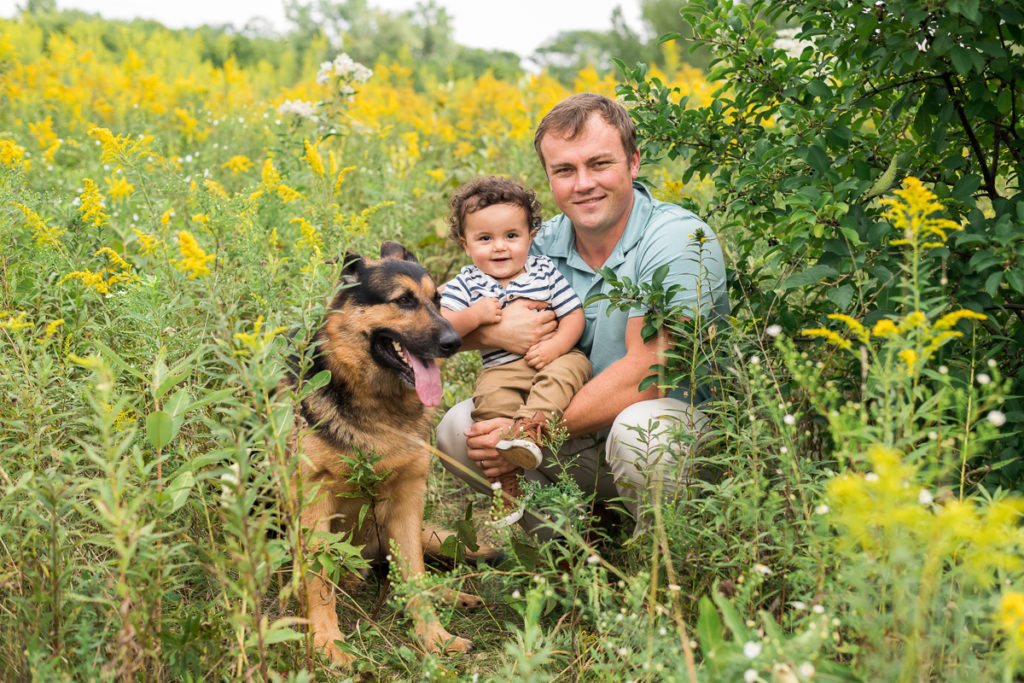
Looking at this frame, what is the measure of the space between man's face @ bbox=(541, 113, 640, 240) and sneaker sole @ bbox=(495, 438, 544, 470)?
1188 mm

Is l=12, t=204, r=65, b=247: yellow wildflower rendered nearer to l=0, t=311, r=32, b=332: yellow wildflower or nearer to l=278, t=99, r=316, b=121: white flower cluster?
l=0, t=311, r=32, b=332: yellow wildflower

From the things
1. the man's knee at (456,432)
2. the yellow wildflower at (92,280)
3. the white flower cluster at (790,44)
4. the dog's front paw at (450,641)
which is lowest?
the dog's front paw at (450,641)

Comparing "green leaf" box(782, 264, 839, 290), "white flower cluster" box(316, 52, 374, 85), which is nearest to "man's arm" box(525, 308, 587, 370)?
"green leaf" box(782, 264, 839, 290)

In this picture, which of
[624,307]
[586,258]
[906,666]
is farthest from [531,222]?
[906,666]

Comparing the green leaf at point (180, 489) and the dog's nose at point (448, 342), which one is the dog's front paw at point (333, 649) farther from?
the dog's nose at point (448, 342)

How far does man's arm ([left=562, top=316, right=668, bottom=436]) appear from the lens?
333 centimetres

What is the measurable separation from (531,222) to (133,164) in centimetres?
195

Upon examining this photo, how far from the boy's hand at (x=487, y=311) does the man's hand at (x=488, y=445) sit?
20.0 inches

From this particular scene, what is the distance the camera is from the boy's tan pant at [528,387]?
336cm

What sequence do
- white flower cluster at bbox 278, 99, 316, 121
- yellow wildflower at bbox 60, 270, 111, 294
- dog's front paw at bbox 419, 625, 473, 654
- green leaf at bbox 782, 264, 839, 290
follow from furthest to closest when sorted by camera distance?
white flower cluster at bbox 278, 99, 316, 121 < yellow wildflower at bbox 60, 270, 111, 294 < dog's front paw at bbox 419, 625, 473, 654 < green leaf at bbox 782, 264, 839, 290

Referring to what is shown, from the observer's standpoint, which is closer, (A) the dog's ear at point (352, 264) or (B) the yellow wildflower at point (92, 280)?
(B) the yellow wildflower at point (92, 280)

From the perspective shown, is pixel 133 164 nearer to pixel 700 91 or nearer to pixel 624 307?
pixel 624 307

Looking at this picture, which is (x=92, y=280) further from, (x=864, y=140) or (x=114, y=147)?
(x=864, y=140)

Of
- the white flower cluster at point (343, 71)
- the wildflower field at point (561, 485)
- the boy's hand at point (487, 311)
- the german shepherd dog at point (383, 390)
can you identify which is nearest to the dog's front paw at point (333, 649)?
the wildflower field at point (561, 485)
